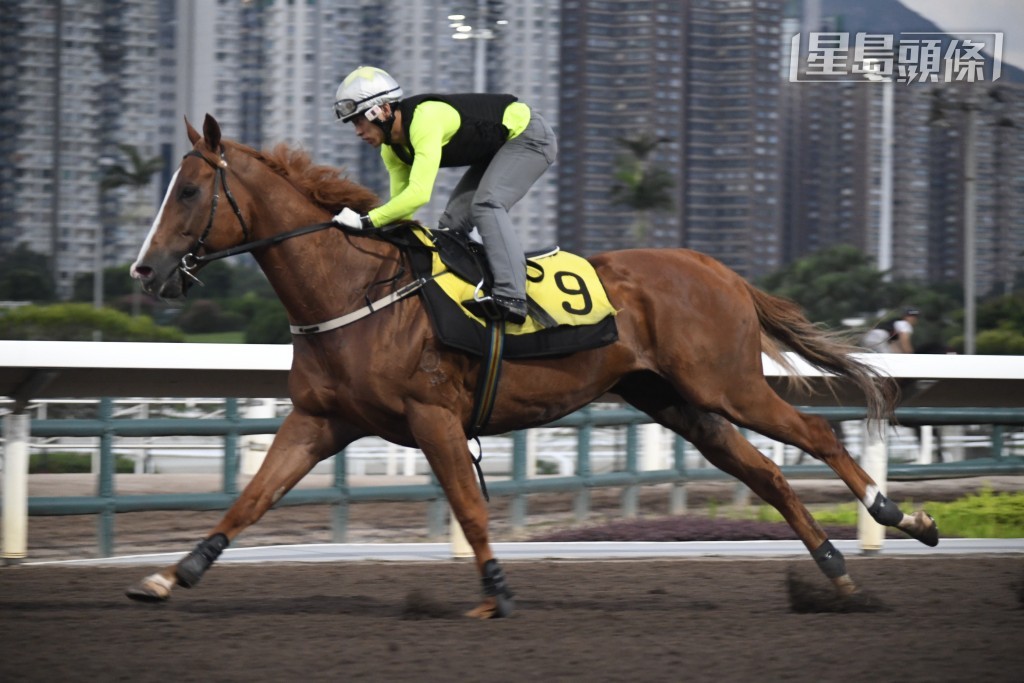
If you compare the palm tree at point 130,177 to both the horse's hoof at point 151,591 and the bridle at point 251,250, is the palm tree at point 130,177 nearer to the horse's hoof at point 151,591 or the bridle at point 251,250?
the bridle at point 251,250

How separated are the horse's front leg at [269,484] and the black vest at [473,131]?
1084 mm

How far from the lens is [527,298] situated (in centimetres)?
508

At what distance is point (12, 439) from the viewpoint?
613 centimetres

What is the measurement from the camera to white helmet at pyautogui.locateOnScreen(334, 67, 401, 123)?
15.7 ft

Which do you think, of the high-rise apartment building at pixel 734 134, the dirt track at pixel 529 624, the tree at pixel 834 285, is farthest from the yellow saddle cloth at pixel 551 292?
the tree at pixel 834 285

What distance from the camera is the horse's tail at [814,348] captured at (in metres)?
5.79

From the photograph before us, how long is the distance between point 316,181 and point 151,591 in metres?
1.64

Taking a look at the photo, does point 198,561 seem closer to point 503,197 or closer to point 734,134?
point 503,197

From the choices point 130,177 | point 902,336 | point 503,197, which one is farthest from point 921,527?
point 130,177

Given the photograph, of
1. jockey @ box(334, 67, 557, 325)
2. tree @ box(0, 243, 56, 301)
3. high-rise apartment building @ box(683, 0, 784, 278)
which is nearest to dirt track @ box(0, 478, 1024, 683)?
jockey @ box(334, 67, 557, 325)

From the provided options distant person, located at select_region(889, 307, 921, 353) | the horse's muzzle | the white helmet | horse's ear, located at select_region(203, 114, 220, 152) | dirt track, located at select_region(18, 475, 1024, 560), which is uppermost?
the white helmet

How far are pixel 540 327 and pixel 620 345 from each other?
Answer: 0.40m

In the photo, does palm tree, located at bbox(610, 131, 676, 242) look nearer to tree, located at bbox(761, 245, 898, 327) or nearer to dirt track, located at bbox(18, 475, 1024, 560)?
tree, located at bbox(761, 245, 898, 327)

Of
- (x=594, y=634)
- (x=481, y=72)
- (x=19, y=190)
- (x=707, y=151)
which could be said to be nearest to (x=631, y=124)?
(x=707, y=151)
